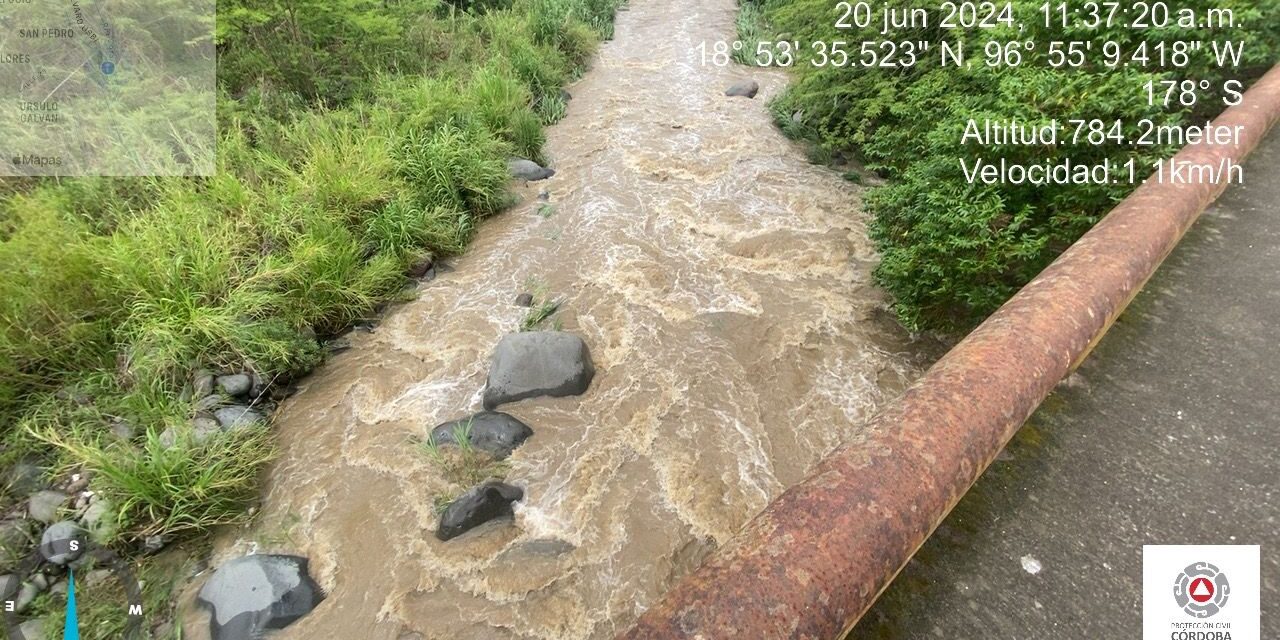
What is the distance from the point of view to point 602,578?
9.52 ft

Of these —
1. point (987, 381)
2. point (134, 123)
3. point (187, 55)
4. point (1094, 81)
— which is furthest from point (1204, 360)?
point (187, 55)

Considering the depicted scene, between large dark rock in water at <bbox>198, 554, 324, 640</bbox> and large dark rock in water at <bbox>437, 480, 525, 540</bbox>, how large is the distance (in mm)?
650

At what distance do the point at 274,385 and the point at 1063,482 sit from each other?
433 centimetres

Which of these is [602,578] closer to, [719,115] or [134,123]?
[134,123]

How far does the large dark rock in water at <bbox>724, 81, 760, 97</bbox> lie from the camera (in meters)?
8.53

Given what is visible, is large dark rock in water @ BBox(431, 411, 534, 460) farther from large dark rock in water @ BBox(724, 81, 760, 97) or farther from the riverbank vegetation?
large dark rock in water @ BBox(724, 81, 760, 97)

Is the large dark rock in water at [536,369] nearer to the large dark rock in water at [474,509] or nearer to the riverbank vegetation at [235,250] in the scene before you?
the large dark rock in water at [474,509]

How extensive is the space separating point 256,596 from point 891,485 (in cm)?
295

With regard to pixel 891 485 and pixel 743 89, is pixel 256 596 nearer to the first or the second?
pixel 891 485

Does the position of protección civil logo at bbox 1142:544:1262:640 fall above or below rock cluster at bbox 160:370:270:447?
above

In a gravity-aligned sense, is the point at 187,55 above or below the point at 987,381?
above

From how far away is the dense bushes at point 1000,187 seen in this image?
9.86 feet
